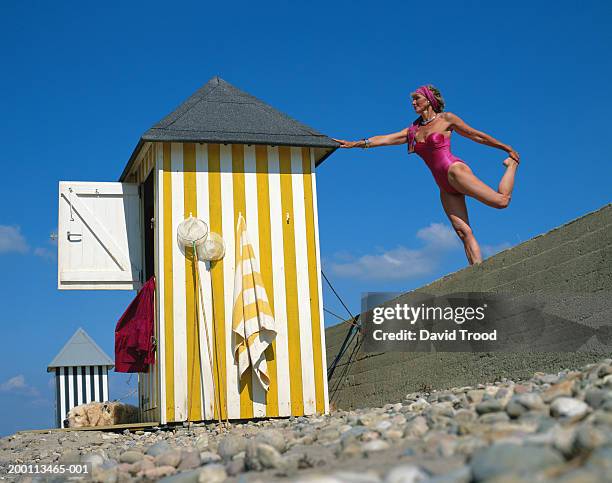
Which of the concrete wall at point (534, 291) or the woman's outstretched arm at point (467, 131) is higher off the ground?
the woman's outstretched arm at point (467, 131)

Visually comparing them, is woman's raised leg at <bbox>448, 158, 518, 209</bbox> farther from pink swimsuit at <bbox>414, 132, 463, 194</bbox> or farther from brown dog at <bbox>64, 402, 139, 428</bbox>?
brown dog at <bbox>64, 402, 139, 428</bbox>

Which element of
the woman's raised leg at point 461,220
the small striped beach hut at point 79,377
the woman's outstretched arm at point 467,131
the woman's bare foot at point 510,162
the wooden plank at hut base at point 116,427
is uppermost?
the woman's outstretched arm at point 467,131

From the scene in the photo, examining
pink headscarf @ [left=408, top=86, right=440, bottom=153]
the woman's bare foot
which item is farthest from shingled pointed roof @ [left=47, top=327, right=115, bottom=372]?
the woman's bare foot

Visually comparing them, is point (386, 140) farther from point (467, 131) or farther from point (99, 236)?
point (99, 236)

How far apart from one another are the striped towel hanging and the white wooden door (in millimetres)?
1708

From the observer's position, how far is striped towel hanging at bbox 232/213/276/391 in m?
7.84

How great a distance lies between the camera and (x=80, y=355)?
45.5 ft

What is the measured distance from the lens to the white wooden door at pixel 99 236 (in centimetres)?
888

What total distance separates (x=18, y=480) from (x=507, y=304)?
3.66 m

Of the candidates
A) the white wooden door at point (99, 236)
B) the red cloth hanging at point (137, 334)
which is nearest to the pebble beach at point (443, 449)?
the red cloth hanging at point (137, 334)

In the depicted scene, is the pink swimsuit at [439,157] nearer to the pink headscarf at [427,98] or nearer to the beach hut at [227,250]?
the pink headscarf at [427,98]

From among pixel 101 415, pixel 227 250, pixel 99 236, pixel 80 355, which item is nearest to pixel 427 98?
pixel 227 250

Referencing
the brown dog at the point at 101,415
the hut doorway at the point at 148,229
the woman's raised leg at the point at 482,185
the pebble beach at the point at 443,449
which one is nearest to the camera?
the pebble beach at the point at 443,449

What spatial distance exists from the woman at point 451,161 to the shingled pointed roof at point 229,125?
132cm
